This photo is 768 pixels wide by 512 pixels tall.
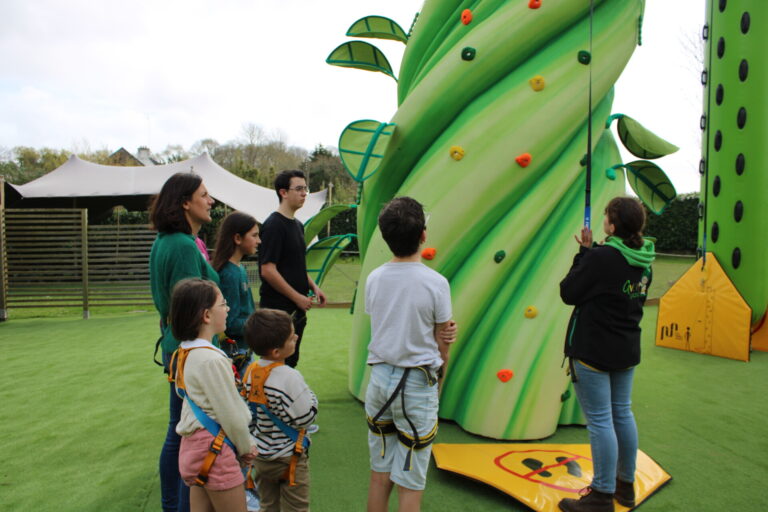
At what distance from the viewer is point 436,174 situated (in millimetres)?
2936

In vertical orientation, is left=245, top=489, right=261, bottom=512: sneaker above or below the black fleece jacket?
below

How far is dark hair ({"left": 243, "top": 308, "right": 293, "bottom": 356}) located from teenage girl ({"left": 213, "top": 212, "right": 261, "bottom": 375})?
0.56m

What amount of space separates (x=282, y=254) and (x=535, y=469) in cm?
162

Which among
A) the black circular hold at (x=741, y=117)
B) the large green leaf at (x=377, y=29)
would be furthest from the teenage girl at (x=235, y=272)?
the black circular hold at (x=741, y=117)

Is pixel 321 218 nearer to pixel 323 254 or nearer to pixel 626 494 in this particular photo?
pixel 323 254

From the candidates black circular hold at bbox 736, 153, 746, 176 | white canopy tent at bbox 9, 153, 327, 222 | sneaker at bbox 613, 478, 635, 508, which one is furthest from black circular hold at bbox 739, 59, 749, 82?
white canopy tent at bbox 9, 153, 327, 222

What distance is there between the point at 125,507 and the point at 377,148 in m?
2.09

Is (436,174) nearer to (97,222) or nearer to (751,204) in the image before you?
(751,204)

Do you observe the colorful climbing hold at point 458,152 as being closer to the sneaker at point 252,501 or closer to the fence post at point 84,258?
the sneaker at point 252,501

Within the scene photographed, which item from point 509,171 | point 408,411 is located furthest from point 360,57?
point 408,411

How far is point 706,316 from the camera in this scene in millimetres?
5285

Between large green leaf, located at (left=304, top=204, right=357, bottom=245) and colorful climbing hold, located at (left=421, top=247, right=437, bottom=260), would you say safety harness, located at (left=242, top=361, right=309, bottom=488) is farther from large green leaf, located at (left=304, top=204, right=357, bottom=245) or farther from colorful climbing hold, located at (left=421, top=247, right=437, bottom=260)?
large green leaf, located at (left=304, top=204, right=357, bottom=245)

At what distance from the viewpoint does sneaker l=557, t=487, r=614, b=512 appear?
206 cm

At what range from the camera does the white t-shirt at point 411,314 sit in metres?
1.67
